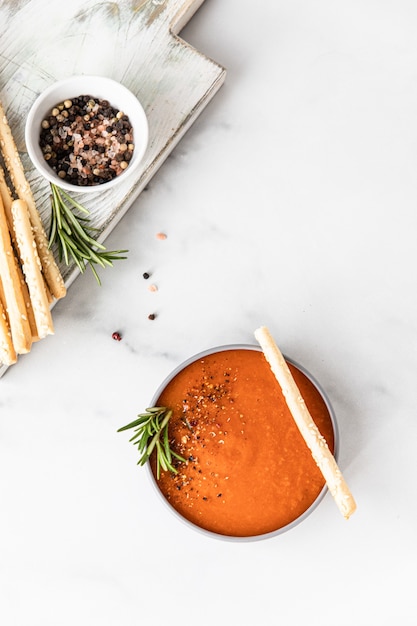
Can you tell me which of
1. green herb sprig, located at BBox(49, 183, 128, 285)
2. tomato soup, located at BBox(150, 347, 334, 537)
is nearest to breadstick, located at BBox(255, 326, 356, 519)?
tomato soup, located at BBox(150, 347, 334, 537)

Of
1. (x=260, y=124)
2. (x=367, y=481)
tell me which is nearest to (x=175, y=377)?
(x=367, y=481)

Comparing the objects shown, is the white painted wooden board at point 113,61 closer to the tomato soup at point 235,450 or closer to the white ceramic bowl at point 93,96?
the white ceramic bowl at point 93,96

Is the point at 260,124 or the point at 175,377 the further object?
the point at 260,124

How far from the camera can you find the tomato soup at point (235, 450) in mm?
1349

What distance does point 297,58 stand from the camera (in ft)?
4.95

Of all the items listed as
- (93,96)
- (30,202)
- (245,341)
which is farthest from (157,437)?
(93,96)

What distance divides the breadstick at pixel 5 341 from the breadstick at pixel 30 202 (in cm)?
10

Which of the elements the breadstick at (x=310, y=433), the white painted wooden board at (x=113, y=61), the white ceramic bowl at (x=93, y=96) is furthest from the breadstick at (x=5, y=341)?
the breadstick at (x=310, y=433)

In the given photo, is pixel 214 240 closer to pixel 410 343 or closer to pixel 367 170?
pixel 367 170

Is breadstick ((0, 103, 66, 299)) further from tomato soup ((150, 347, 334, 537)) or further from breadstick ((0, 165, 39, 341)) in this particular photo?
tomato soup ((150, 347, 334, 537))

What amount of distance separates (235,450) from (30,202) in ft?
2.15

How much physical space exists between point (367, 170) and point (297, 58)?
1.00 ft

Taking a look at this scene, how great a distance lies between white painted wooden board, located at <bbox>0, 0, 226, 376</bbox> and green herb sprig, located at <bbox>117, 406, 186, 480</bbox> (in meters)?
0.34

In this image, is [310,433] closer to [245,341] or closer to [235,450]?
[235,450]
